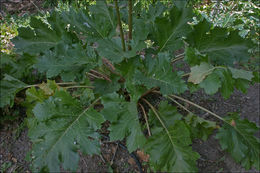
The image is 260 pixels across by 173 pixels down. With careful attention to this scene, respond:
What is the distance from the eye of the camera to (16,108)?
2000 mm

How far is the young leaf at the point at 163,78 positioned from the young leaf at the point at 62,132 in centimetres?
36

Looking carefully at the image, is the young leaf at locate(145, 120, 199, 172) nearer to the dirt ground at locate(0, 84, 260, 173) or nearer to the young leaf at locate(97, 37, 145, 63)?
the dirt ground at locate(0, 84, 260, 173)

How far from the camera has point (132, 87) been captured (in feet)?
4.58

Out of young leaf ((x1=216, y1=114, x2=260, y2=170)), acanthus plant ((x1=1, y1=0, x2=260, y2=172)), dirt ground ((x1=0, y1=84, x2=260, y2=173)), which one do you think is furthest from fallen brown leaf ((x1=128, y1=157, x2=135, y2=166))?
young leaf ((x1=216, y1=114, x2=260, y2=170))

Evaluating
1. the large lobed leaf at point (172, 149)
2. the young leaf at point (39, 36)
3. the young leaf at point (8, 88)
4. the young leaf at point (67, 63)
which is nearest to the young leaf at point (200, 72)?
the large lobed leaf at point (172, 149)

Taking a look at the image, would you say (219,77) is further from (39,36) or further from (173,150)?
(39,36)

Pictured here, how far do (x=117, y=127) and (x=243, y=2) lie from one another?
282 cm

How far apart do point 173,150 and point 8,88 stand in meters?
1.32

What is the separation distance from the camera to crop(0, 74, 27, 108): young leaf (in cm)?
164

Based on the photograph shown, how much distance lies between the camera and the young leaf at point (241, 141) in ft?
4.50

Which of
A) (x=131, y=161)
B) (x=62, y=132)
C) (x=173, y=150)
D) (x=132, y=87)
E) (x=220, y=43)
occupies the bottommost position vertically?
(x=131, y=161)

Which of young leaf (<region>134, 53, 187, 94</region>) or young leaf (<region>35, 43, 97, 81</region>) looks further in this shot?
young leaf (<region>35, 43, 97, 81</region>)

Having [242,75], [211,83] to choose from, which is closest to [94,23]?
[211,83]

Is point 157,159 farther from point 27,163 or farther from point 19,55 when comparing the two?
point 19,55
